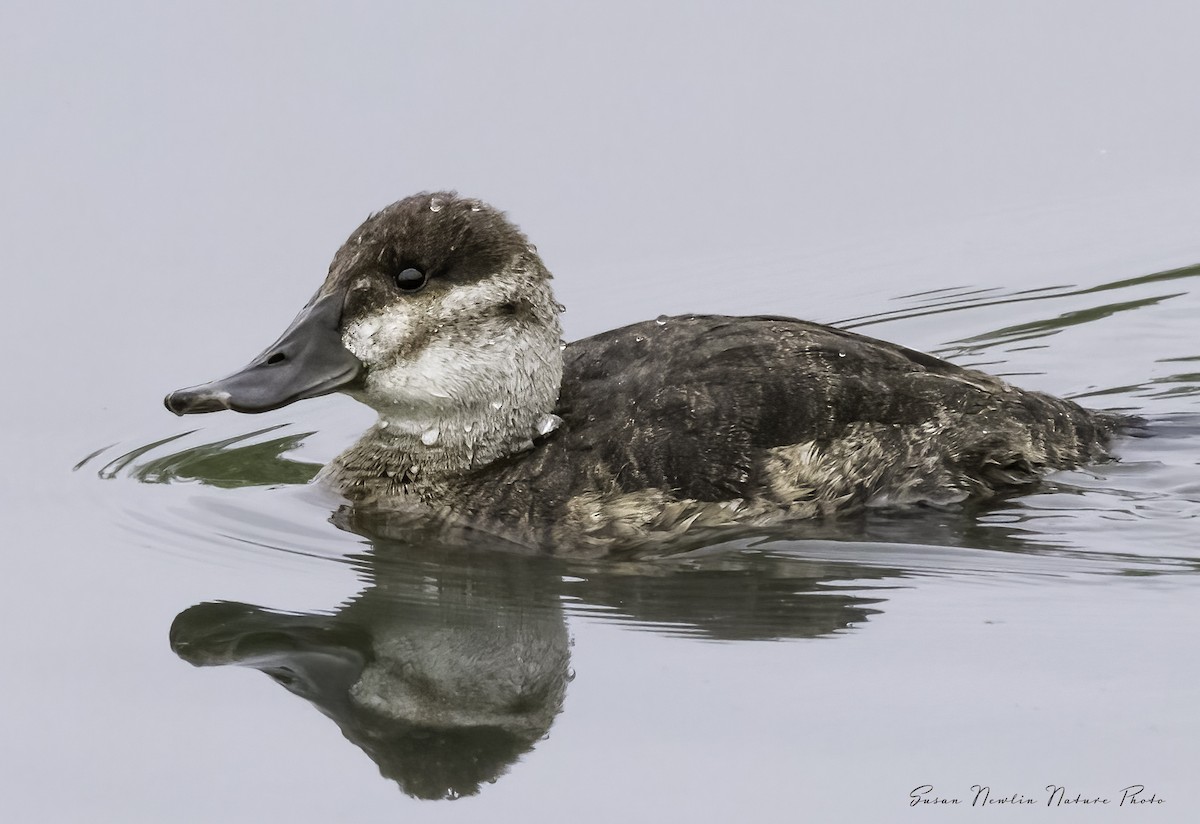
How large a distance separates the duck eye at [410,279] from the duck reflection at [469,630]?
99 cm

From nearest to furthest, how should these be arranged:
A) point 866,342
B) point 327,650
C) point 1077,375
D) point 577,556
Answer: point 327,650 < point 577,556 < point 866,342 < point 1077,375

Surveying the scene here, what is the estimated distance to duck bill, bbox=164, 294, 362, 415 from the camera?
693 centimetres

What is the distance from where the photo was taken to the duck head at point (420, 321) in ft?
23.0

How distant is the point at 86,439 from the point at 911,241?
15.0 feet

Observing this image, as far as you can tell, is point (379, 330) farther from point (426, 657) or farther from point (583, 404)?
point (426, 657)

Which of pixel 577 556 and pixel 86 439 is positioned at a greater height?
pixel 86 439

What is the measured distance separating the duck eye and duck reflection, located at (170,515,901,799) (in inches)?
39.1

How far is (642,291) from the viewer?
972 cm

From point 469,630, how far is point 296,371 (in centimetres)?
129

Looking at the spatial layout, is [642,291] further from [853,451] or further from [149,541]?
[149,541]

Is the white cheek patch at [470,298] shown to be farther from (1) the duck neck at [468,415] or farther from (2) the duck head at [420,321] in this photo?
(1) the duck neck at [468,415]

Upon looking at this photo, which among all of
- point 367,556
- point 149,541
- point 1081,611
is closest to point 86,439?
point 149,541

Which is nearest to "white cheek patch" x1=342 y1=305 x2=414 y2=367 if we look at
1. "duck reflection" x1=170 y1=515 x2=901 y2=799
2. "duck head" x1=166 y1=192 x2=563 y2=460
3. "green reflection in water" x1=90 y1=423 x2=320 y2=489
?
"duck head" x1=166 y1=192 x2=563 y2=460

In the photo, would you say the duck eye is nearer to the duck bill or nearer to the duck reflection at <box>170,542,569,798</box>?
the duck bill
